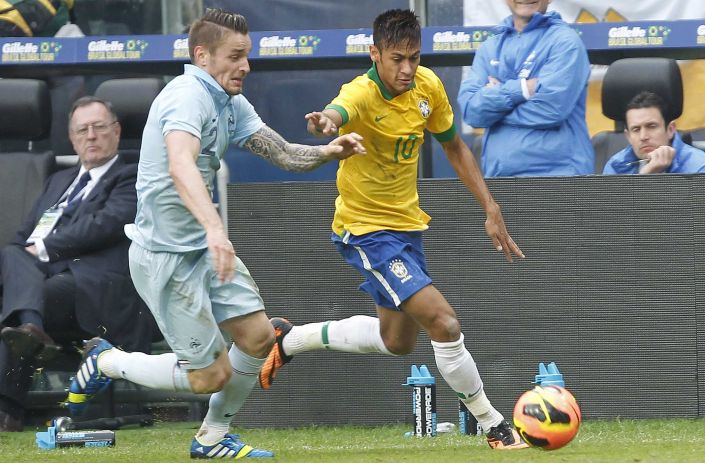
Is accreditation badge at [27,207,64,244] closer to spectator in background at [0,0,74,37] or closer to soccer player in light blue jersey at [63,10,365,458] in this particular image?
spectator in background at [0,0,74,37]

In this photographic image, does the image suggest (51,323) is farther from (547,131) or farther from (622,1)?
(622,1)

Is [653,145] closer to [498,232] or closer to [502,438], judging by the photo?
[498,232]

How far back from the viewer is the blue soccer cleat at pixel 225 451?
23.0 feet

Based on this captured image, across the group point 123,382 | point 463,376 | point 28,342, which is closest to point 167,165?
point 463,376

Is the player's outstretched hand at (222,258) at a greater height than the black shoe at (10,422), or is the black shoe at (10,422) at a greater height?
the player's outstretched hand at (222,258)

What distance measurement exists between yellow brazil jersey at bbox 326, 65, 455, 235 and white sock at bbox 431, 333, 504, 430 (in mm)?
743

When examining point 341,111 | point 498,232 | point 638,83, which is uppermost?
point 638,83

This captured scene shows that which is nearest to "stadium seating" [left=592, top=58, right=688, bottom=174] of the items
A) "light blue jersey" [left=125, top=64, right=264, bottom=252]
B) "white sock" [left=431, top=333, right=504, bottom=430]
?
"white sock" [left=431, top=333, right=504, bottom=430]

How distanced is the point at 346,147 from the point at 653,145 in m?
3.06

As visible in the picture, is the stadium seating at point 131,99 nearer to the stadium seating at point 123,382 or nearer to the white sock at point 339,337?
the stadium seating at point 123,382

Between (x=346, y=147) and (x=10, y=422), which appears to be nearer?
(x=346, y=147)

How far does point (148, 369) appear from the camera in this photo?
A: 7500mm

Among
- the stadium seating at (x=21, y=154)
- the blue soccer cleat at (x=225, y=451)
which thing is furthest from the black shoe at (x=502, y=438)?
the stadium seating at (x=21, y=154)

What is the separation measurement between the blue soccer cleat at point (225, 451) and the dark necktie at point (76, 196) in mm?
2839
